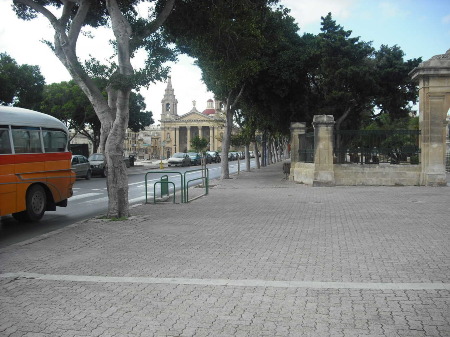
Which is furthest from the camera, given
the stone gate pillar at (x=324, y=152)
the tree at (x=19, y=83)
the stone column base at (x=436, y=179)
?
the tree at (x=19, y=83)

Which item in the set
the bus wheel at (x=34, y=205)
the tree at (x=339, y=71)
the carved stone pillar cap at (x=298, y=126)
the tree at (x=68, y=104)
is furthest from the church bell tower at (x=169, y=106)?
the bus wheel at (x=34, y=205)

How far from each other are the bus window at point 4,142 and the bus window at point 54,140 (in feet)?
4.88

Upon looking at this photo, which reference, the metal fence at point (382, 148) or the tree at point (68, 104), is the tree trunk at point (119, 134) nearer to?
the metal fence at point (382, 148)

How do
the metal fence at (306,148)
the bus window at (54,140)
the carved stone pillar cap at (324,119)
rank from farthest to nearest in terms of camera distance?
the metal fence at (306,148) < the carved stone pillar cap at (324,119) < the bus window at (54,140)

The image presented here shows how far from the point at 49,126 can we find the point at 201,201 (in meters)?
5.52

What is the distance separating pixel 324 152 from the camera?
1986 centimetres

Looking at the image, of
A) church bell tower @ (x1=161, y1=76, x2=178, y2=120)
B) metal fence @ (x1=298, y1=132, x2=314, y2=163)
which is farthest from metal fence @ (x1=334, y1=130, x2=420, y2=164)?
church bell tower @ (x1=161, y1=76, x2=178, y2=120)

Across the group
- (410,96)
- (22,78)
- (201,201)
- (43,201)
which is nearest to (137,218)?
(43,201)

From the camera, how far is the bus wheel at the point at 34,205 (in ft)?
36.6

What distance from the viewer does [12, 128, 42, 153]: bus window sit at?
1062 cm

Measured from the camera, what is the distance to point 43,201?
11773 mm

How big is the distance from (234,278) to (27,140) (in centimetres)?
732

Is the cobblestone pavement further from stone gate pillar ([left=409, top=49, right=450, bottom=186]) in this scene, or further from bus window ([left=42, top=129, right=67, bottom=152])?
stone gate pillar ([left=409, top=49, right=450, bottom=186])

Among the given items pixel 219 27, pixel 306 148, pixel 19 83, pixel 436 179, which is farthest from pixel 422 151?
pixel 19 83
